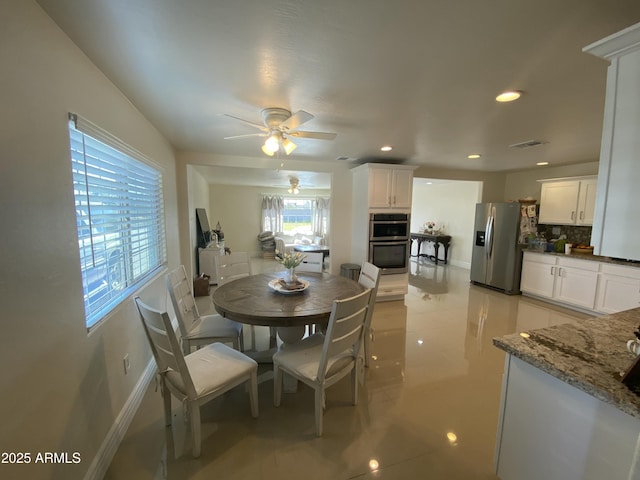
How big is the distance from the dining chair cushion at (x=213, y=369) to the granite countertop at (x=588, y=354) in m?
1.55

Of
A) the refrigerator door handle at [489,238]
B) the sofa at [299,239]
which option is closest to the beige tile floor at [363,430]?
the refrigerator door handle at [489,238]

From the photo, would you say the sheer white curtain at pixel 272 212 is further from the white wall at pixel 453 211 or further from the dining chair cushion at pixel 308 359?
the dining chair cushion at pixel 308 359

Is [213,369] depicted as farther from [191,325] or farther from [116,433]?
[191,325]

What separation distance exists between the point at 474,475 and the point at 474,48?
2325 millimetres

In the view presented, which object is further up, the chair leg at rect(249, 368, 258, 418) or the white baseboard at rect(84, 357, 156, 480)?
the chair leg at rect(249, 368, 258, 418)

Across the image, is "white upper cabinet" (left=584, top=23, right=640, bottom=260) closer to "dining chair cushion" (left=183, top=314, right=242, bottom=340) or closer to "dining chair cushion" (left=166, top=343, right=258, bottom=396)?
"dining chair cushion" (left=166, top=343, right=258, bottom=396)

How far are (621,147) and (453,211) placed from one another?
7000mm

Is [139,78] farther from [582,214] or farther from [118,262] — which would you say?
[582,214]

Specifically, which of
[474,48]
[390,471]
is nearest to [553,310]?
[390,471]

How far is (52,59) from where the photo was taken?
1.24 metres

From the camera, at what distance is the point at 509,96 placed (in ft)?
6.22

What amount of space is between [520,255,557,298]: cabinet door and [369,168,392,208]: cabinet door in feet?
9.18

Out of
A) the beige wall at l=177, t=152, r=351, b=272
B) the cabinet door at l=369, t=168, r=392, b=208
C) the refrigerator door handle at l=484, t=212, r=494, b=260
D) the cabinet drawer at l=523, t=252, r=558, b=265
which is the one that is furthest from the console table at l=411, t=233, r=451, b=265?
the cabinet door at l=369, t=168, r=392, b=208

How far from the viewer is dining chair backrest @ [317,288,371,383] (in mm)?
1650
